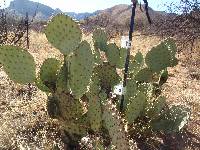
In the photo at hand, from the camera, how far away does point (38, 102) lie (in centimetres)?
468

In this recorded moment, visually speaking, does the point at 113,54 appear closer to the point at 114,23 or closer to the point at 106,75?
the point at 106,75

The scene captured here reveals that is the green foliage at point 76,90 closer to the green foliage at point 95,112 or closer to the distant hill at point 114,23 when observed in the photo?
the green foliage at point 95,112

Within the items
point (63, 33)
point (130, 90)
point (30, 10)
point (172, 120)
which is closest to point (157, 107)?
point (172, 120)

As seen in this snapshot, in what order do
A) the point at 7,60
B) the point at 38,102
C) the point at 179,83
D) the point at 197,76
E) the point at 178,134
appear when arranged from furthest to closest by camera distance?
the point at 197,76 → the point at 179,83 → the point at 38,102 → the point at 178,134 → the point at 7,60

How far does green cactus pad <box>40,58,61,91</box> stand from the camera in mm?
3871

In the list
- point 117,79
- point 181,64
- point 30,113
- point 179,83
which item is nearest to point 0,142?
point 30,113

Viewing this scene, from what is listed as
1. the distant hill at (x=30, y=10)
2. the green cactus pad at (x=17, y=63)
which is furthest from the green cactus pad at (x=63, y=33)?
the green cactus pad at (x=17, y=63)

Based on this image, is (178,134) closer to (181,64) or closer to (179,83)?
(179,83)

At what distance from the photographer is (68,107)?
3.66m

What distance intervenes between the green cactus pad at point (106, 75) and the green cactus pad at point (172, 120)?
64 cm

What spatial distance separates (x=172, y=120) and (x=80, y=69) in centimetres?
94

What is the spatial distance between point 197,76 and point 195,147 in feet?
11.4

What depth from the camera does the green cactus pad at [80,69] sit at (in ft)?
12.2

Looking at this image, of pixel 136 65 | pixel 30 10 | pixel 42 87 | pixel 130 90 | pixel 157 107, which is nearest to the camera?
pixel 42 87
